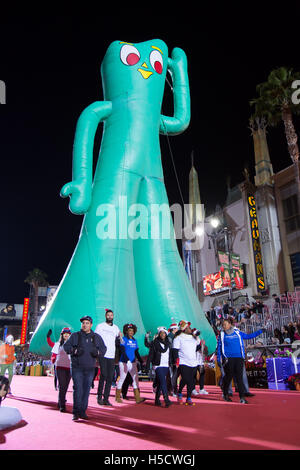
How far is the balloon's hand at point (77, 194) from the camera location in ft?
34.0

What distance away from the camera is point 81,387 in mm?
5191

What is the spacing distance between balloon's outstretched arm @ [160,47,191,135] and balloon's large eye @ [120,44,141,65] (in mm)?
1684

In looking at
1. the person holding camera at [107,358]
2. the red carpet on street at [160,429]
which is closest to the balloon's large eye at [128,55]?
the person holding camera at [107,358]

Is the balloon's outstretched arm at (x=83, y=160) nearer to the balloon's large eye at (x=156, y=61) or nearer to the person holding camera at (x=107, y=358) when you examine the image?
the balloon's large eye at (x=156, y=61)

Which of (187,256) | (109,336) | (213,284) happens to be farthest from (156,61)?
(187,256)

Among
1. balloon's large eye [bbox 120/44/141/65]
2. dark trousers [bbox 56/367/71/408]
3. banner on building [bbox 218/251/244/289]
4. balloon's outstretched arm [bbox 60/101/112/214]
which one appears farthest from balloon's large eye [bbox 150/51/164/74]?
banner on building [bbox 218/251/244/289]

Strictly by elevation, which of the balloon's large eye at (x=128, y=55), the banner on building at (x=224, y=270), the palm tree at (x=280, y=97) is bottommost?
the banner on building at (x=224, y=270)

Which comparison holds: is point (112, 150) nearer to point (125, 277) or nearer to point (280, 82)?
point (125, 277)

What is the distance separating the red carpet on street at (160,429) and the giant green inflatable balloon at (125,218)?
3531 millimetres

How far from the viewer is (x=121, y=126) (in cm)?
1146

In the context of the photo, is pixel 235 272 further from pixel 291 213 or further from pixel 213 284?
pixel 291 213

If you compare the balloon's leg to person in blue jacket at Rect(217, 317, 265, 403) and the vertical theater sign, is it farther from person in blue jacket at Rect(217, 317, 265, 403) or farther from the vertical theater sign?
the vertical theater sign

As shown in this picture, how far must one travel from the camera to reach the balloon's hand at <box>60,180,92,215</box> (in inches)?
408
